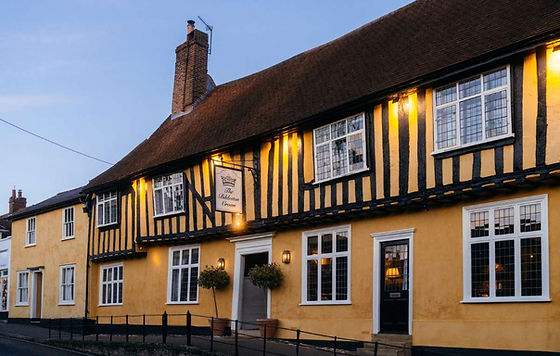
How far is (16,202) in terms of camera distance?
4191cm

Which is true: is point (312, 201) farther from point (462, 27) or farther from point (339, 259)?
point (462, 27)

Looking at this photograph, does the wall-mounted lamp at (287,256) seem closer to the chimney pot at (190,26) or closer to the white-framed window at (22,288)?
the chimney pot at (190,26)

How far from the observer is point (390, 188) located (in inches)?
586

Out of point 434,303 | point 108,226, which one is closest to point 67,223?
point 108,226

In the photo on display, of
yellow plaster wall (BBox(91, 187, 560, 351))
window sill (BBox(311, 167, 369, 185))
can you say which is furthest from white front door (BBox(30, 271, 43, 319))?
window sill (BBox(311, 167, 369, 185))

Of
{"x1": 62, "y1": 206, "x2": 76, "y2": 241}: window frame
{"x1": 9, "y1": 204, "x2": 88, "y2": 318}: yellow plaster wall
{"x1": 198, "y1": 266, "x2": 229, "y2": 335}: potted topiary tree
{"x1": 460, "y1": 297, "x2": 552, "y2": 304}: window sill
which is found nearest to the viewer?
{"x1": 460, "y1": 297, "x2": 552, "y2": 304}: window sill

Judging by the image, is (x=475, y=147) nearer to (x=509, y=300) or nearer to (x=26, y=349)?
(x=509, y=300)

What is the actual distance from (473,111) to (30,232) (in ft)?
77.6

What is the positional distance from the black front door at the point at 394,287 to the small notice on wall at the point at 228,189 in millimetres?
4726

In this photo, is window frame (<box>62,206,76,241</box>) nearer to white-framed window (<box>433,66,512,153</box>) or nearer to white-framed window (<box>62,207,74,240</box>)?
white-framed window (<box>62,207,74,240</box>)

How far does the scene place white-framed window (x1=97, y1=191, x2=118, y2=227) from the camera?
2509 centimetres

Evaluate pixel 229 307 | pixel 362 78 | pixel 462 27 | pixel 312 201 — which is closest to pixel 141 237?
pixel 229 307

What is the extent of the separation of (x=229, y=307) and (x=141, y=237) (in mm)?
4807

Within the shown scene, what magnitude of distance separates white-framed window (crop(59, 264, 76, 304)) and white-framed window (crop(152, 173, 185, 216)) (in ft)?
22.0
